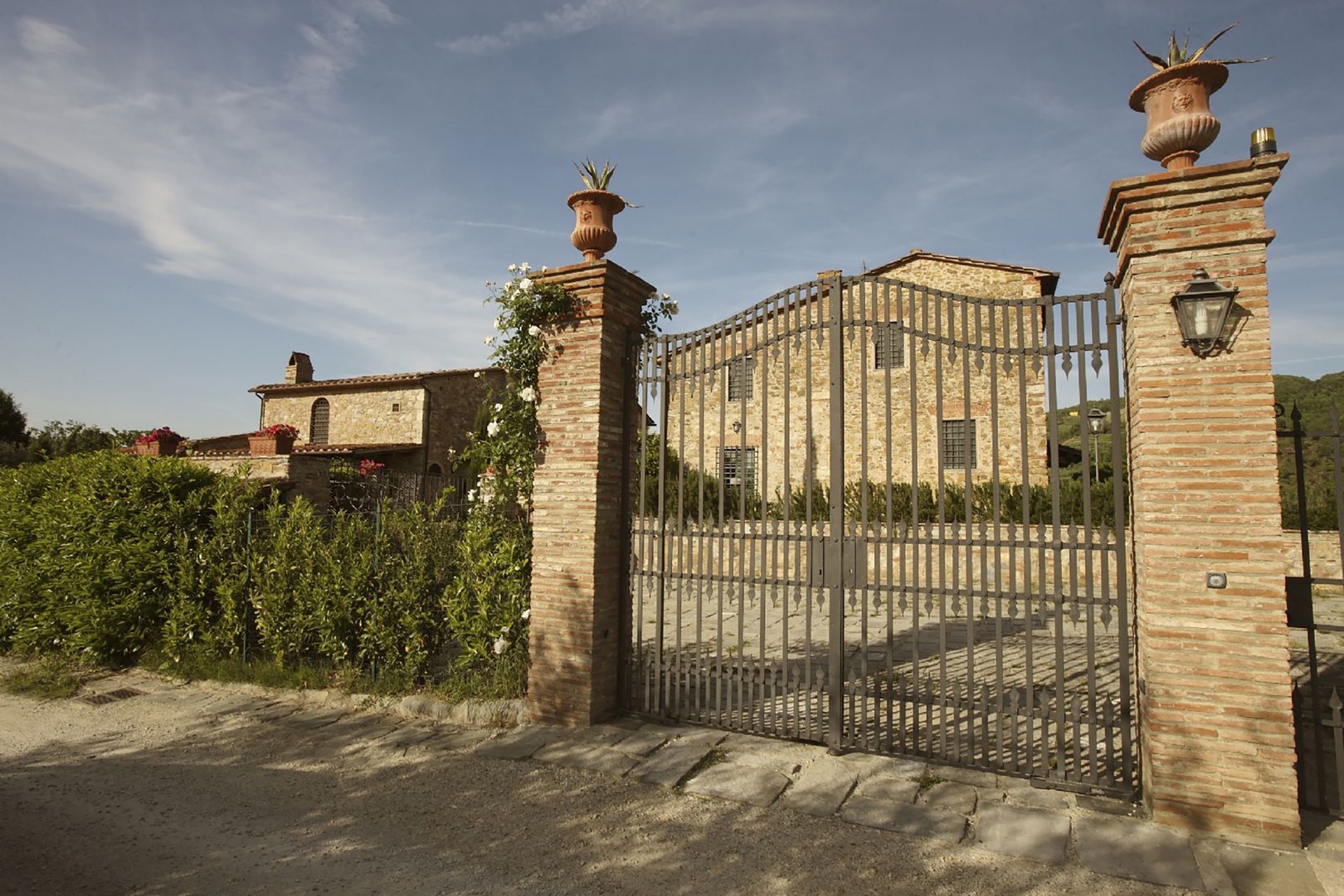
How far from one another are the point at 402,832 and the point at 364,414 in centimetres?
2083

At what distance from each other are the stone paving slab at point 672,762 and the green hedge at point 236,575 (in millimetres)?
1698

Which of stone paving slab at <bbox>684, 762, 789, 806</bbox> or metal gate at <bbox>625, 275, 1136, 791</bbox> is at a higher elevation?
metal gate at <bbox>625, 275, 1136, 791</bbox>

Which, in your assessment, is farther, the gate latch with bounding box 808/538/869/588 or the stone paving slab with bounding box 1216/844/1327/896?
the gate latch with bounding box 808/538/869/588

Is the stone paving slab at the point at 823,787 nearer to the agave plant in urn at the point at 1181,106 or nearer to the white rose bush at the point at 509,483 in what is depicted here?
the white rose bush at the point at 509,483

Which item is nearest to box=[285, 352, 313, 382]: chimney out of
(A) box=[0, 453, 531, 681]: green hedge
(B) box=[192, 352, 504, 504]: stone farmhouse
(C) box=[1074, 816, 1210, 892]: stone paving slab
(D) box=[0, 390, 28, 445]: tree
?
(B) box=[192, 352, 504, 504]: stone farmhouse

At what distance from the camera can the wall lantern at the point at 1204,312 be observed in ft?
12.5

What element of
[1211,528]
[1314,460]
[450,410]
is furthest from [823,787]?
[1314,460]

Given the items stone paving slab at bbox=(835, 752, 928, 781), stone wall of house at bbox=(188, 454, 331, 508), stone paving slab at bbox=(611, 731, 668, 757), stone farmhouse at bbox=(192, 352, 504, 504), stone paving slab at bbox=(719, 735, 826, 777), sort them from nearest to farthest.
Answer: stone paving slab at bbox=(835, 752, 928, 781)
stone paving slab at bbox=(719, 735, 826, 777)
stone paving slab at bbox=(611, 731, 668, 757)
stone wall of house at bbox=(188, 454, 331, 508)
stone farmhouse at bbox=(192, 352, 504, 504)

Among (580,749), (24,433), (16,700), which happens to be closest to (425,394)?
(16,700)

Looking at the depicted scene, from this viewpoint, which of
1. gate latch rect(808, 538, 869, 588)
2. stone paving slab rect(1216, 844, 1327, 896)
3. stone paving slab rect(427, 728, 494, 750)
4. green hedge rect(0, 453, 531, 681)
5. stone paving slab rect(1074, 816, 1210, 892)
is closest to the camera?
stone paving slab rect(1216, 844, 1327, 896)

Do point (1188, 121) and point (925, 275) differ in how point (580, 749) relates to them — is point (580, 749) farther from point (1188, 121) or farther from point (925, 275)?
point (925, 275)

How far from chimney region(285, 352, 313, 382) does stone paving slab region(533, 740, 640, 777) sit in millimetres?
24006

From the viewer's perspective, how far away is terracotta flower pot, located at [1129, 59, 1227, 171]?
406 cm

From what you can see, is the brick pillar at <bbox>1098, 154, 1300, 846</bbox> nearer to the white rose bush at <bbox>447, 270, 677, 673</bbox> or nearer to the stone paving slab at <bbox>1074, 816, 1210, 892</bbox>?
the stone paving slab at <bbox>1074, 816, 1210, 892</bbox>
